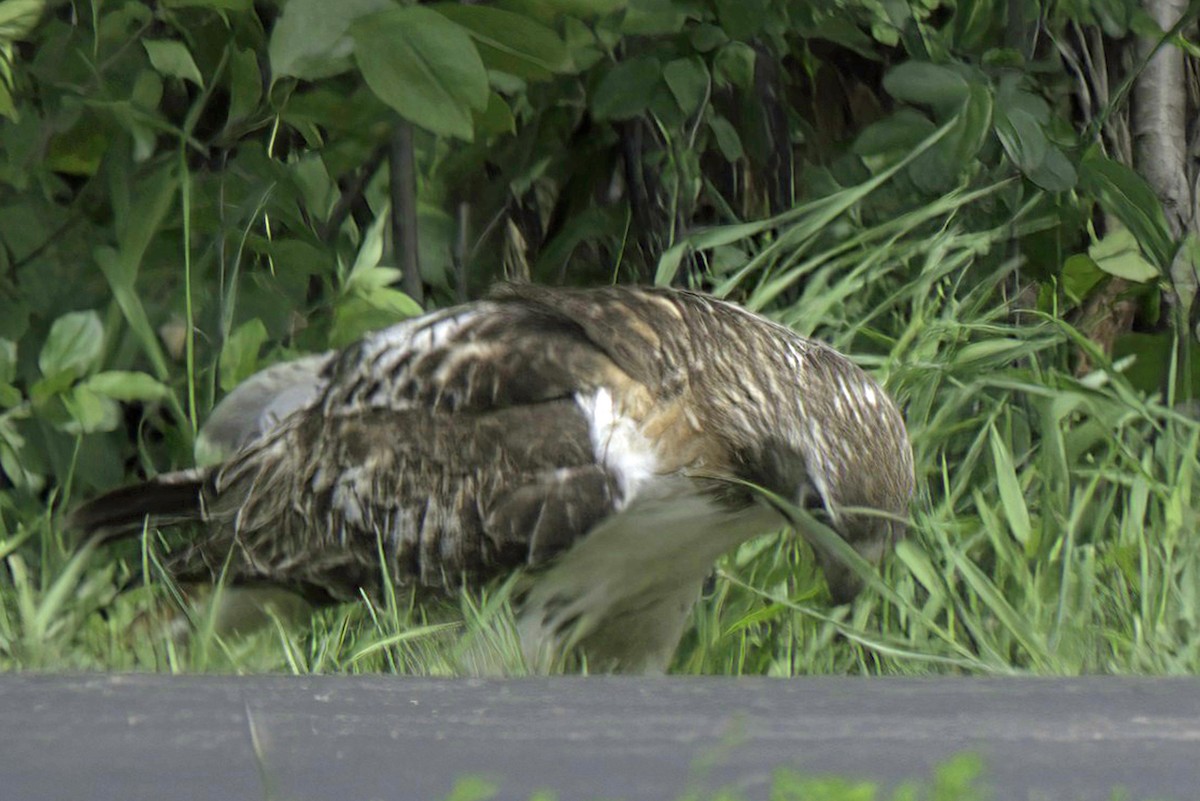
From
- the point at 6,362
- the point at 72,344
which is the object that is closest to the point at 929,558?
the point at 72,344

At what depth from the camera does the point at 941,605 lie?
2.90 m

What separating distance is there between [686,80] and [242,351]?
98cm

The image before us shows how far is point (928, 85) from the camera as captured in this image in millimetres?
3324

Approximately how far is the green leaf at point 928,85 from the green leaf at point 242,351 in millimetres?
1221

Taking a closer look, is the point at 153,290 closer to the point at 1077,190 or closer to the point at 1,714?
the point at 1077,190

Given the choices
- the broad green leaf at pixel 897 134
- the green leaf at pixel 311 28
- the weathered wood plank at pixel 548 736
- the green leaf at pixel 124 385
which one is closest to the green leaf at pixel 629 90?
the broad green leaf at pixel 897 134

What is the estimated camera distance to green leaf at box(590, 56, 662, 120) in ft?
11.6

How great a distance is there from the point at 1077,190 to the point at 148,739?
279 centimetres

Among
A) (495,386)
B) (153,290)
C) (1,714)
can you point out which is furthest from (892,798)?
(153,290)

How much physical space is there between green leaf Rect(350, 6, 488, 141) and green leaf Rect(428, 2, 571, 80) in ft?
0.48

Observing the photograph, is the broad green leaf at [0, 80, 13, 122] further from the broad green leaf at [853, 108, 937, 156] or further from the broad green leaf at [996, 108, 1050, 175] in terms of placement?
the broad green leaf at [996, 108, 1050, 175]

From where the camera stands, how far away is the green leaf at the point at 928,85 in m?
3.31

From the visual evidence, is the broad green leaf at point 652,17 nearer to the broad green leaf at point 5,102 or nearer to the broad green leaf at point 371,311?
the broad green leaf at point 371,311

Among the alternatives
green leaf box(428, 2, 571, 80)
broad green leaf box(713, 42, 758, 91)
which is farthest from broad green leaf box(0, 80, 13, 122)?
broad green leaf box(713, 42, 758, 91)
